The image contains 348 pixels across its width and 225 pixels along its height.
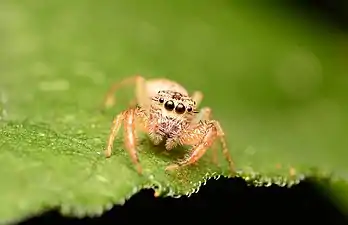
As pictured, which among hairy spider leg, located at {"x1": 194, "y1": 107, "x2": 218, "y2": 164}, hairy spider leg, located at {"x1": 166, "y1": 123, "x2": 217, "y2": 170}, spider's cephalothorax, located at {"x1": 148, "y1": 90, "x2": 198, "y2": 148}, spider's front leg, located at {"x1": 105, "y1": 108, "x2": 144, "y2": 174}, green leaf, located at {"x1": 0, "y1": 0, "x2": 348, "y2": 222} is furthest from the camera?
hairy spider leg, located at {"x1": 194, "y1": 107, "x2": 218, "y2": 164}

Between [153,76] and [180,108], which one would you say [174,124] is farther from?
[153,76]

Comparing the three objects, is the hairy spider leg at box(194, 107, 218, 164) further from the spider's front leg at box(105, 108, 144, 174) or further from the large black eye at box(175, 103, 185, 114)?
the spider's front leg at box(105, 108, 144, 174)

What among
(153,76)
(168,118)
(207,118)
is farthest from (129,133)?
(153,76)

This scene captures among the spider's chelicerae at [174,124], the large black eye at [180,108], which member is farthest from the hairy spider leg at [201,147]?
the large black eye at [180,108]

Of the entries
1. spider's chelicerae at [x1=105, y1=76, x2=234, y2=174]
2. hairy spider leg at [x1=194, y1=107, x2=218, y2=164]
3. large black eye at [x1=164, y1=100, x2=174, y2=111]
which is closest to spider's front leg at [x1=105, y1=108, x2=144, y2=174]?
spider's chelicerae at [x1=105, y1=76, x2=234, y2=174]

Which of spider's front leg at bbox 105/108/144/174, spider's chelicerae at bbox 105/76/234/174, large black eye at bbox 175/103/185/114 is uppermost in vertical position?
large black eye at bbox 175/103/185/114

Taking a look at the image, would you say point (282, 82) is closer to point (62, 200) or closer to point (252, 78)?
point (252, 78)
